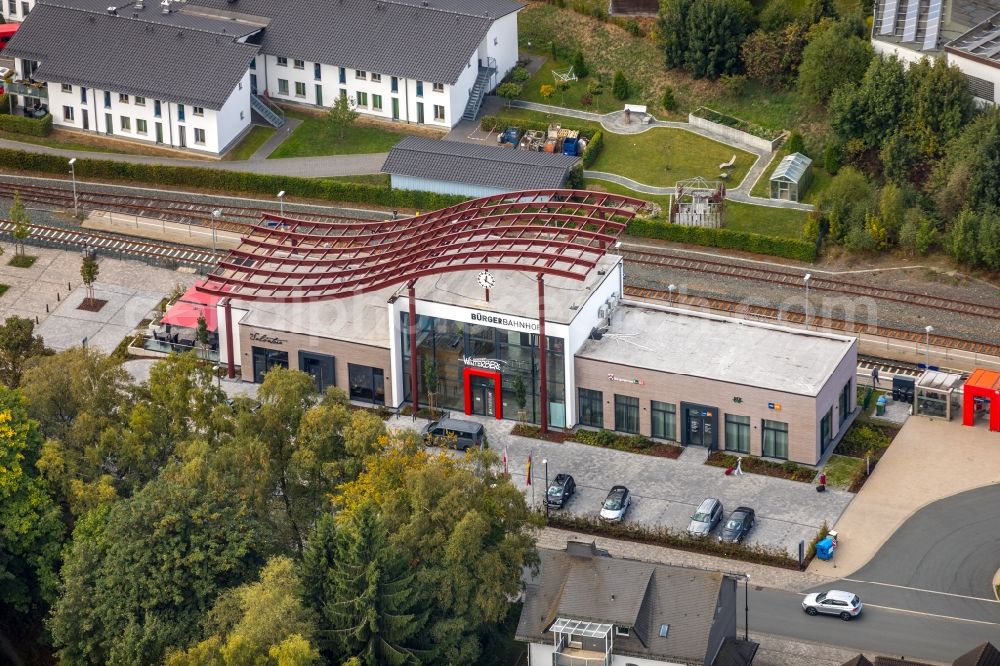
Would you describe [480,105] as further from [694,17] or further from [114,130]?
[114,130]

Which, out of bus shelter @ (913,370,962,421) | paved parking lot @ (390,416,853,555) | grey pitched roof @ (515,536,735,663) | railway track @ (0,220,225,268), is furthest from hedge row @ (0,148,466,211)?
grey pitched roof @ (515,536,735,663)

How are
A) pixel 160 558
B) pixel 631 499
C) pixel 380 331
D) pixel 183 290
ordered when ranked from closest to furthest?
pixel 160 558 < pixel 631 499 < pixel 380 331 < pixel 183 290

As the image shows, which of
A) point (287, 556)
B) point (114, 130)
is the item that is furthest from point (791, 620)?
point (114, 130)

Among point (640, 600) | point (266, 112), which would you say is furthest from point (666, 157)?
point (640, 600)

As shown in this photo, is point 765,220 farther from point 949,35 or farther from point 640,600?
point 640,600

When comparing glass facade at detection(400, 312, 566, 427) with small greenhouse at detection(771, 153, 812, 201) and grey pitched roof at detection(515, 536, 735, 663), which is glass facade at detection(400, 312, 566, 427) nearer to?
grey pitched roof at detection(515, 536, 735, 663)

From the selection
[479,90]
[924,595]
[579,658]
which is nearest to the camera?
[579,658]

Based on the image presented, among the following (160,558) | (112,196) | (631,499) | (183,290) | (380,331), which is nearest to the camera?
(160,558)
